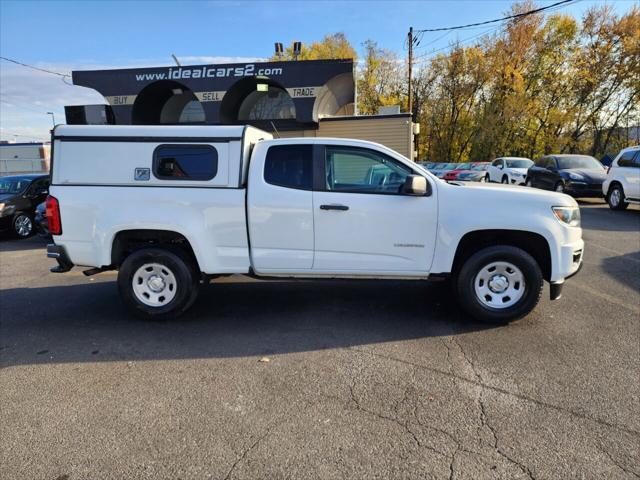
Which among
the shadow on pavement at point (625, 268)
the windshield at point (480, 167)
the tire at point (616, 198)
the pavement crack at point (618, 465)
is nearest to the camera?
the pavement crack at point (618, 465)

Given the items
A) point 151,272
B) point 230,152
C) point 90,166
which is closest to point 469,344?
point 230,152

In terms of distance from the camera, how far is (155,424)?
9.84 ft

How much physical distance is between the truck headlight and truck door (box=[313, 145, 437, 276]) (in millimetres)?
1246

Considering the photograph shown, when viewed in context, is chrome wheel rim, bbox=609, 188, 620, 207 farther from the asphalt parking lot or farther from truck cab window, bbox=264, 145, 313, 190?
truck cab window, bbox=264, 145, 313, 190

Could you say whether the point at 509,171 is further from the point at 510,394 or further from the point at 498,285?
the point at 510,394

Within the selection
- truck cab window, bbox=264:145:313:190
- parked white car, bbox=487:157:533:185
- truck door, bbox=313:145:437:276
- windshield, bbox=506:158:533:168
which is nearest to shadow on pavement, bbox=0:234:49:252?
truck cab window, bbox=264:145:313:190

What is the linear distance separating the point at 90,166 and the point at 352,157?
9.38ft

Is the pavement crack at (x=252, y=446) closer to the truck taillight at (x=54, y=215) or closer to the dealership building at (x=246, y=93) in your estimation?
the truck taillight at (x=54, y=215)

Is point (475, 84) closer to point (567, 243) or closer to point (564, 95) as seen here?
point (564, 95)

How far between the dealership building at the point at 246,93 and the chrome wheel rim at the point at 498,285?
12.2 meters

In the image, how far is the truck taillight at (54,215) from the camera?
475 centimetres

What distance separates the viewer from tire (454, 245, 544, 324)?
453cm

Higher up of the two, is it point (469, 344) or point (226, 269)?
point (226, 269)

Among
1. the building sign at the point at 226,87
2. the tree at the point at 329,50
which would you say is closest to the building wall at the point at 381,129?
the building sign at the point at 226,87
